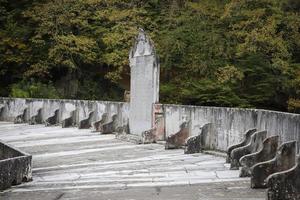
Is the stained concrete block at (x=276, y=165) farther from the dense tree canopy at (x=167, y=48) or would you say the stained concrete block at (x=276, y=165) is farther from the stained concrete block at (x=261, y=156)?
the dense tree canopy at (x=167, y=48)

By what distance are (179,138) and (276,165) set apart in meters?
5.64

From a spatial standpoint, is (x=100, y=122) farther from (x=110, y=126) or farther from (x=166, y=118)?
(x=166, y=118)

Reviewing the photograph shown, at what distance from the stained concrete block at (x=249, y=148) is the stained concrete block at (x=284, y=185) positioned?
2.74m

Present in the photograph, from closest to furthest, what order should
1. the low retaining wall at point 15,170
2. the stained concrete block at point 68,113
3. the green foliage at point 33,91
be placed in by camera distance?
the low retaining wall at point 15,170
the stained concrete block at point 68,113
the green foliage at point 33,91

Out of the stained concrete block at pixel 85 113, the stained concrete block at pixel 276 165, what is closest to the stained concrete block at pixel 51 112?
the stained concrete block at pixel 85 113

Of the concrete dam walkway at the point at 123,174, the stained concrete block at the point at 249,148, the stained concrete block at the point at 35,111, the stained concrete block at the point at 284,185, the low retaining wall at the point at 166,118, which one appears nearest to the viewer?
the stained concrete block at the point at 284,185

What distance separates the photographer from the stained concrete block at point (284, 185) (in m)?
6.57

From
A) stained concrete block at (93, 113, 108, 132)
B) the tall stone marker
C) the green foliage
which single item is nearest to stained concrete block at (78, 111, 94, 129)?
stained concrete block at (93, 113, 108, 132)

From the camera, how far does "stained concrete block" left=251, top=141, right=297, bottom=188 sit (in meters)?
7.63

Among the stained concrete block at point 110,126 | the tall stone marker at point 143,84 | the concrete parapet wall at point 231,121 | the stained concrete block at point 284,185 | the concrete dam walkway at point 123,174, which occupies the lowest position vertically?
the concrete dam walkway at point 123,174

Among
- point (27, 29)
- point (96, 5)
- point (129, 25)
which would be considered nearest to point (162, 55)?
point (129, 25)

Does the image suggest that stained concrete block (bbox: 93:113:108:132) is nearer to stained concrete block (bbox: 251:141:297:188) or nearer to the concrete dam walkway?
the concrete dam walkway

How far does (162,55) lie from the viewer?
27.0m

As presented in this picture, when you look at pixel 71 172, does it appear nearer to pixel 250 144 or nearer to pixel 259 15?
pixel 250 144
